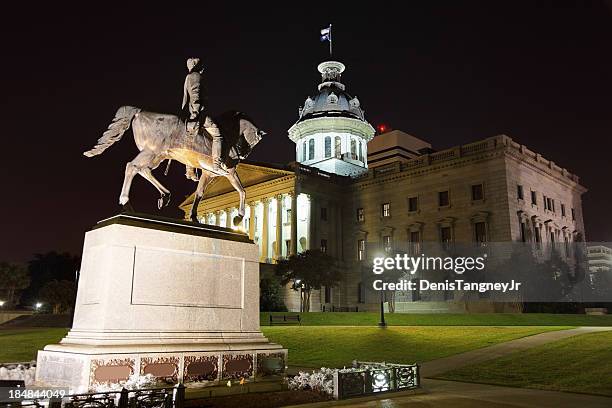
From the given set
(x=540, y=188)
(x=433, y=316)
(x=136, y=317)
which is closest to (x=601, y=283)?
(x=540, y=188)

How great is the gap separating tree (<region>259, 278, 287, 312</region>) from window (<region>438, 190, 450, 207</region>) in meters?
22.3

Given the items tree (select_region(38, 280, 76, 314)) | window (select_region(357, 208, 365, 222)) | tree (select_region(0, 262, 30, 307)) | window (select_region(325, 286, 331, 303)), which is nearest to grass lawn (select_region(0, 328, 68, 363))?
tree (select_region(38, 280, 76, 314))

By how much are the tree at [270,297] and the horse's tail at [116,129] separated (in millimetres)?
45236

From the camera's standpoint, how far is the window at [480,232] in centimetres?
5950

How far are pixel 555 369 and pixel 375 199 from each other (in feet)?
180

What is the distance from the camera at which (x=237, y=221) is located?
1396 cm

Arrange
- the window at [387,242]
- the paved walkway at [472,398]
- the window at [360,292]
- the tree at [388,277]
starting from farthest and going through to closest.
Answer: the window at [360,292] < the window at [387,242] < the tree at [388,277] < the paved walkway at [472,398]

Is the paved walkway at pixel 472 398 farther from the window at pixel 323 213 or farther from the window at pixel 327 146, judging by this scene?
the window at pixel 327 146

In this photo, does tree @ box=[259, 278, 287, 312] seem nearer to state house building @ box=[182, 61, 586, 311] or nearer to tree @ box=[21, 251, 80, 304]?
state house building @ box=[182, 61, 586, 311]

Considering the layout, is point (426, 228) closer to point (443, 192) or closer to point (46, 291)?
point (443, 192)

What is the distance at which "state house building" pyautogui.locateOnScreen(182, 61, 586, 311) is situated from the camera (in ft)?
197

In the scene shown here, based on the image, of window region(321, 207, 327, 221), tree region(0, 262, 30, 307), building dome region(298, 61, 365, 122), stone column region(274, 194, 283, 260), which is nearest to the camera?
tree region(0, 262, 30, 307)

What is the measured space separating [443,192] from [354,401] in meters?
55.8

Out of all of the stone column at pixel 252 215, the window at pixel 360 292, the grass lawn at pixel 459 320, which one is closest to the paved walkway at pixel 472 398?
the grass lawn at pixel 459 320
